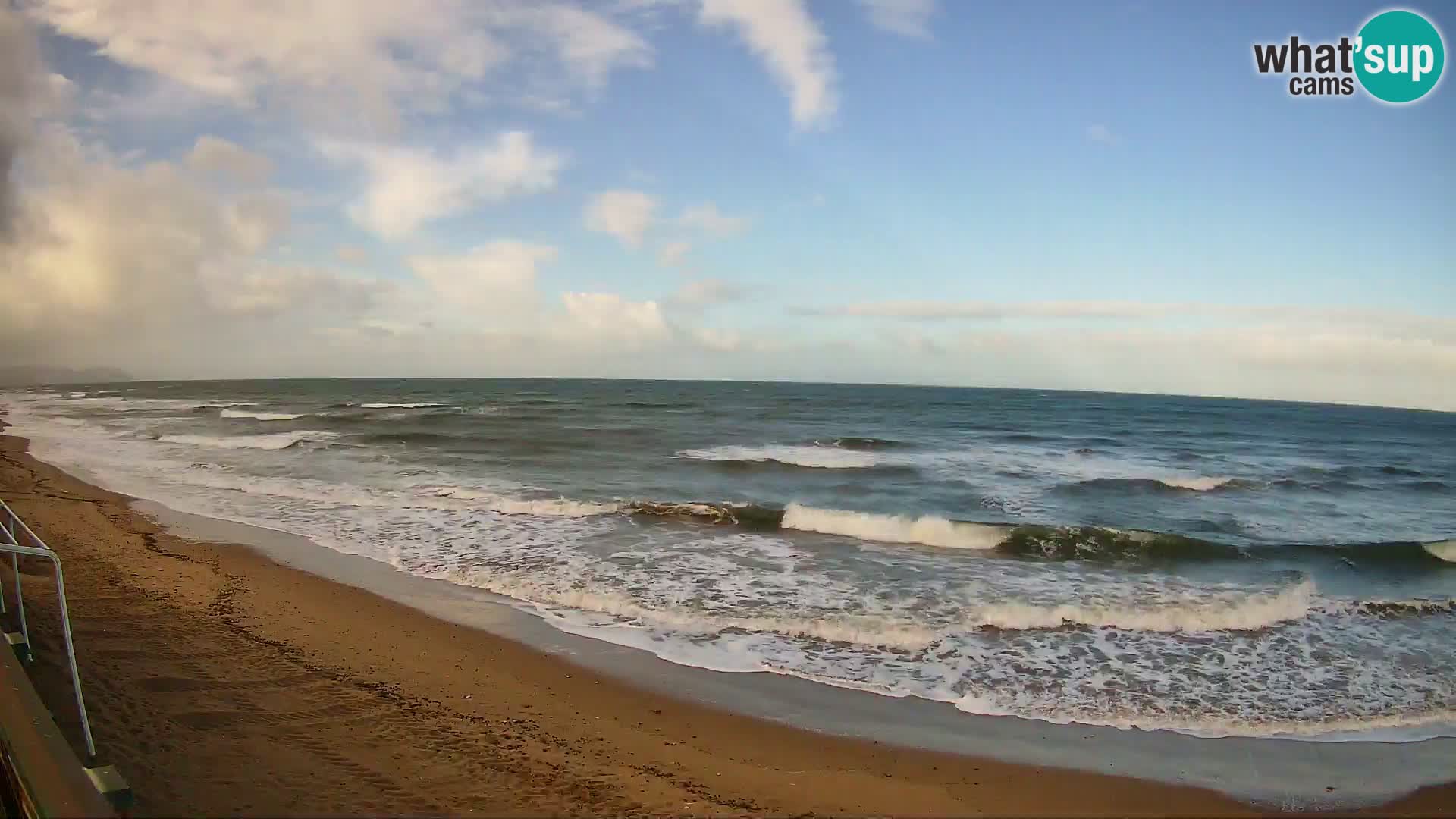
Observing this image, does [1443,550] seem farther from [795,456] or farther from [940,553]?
[795,456]

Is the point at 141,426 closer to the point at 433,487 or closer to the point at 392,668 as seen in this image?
the point at 433,487

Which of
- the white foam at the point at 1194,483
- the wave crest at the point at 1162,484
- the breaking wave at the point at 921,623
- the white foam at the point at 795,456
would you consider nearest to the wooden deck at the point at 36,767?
the breaking wave at the point at 921,623

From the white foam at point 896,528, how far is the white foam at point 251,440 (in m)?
19.9

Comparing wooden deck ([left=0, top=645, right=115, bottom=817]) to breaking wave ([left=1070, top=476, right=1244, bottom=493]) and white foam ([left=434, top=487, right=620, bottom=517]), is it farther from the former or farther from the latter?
breaking wave ([left=1070, top=476, right=1244, bottom=493])

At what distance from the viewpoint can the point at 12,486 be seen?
15.6m

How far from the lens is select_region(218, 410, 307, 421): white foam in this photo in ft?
132

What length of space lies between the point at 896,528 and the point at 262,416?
41.7m

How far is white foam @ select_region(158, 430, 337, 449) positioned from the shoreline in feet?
66.2

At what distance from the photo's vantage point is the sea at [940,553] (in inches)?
281

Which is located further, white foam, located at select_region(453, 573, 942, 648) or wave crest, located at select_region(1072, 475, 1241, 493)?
wave crest, located at select_region(1072, 475, 1241, 493)

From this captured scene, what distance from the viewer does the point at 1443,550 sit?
525 inches

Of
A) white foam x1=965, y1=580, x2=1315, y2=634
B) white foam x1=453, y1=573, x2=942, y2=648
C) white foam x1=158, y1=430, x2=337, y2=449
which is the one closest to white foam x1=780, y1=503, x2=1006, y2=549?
white foam x1=965, y1=580, x2=1315, y2=634

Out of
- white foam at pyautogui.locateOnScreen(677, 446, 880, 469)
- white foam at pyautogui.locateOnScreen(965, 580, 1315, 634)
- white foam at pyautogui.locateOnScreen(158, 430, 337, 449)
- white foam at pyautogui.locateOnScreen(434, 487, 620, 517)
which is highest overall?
white foam at pyautogui.locateOnScreen(158, 430, 337, 449)

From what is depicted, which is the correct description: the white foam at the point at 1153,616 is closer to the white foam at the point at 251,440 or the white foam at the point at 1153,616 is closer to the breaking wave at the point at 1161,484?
the breaking wave at the point at 1161,484
